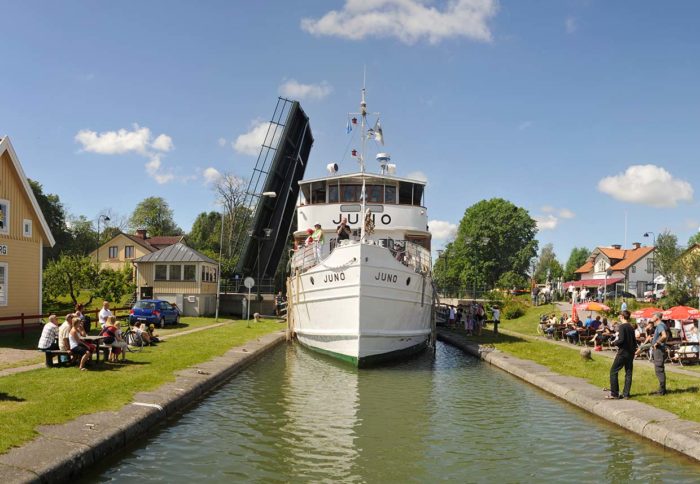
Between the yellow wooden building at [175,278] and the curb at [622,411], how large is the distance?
76.1 ft

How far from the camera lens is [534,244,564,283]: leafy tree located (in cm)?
10446

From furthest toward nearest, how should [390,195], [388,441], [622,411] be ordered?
[390,195]
[622,411]
[388,441]

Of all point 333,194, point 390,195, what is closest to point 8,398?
point 333,194

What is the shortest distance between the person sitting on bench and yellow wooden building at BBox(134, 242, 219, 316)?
71.0ft

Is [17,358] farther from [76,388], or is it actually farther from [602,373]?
[602,373]

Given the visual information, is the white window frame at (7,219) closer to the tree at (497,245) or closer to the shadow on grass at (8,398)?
the shadow on grass at (8,398)

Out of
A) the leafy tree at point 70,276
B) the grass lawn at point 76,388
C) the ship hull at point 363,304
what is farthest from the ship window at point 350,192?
the leafy tree at point 70,276

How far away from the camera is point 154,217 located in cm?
9356

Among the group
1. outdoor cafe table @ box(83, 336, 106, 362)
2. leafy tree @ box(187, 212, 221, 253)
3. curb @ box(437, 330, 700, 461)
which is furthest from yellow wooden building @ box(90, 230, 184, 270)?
curb @ box(437, 330, 700, 461)

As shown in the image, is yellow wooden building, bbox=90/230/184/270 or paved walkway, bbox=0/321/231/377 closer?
paved walkway, bbox=0/321/231/377

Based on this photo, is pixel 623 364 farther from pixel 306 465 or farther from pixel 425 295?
pixel 425 295

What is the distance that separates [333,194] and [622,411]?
1649 cm

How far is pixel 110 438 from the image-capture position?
815 cm

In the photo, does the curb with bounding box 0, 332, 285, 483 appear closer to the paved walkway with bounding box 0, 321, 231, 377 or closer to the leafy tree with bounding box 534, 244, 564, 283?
the paved walkway with bounding box 0, 321, 231, 377
